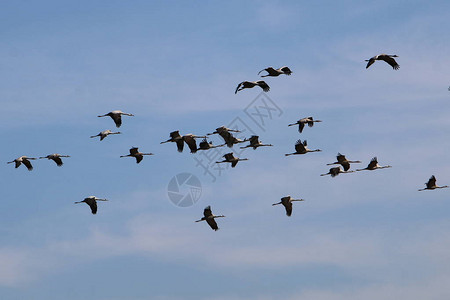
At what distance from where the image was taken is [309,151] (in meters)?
76.4

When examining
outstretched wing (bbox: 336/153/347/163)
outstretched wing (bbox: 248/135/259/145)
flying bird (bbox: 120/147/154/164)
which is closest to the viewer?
outstretched wing (bbox: 336/153/347/163)

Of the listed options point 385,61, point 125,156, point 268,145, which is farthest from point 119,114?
point 385,61

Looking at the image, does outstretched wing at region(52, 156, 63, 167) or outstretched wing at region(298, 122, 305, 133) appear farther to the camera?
outstretched wing at region(52, 156, 63, 167)

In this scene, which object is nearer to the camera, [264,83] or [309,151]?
[264,83]

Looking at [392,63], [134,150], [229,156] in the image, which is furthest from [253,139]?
[392,63]

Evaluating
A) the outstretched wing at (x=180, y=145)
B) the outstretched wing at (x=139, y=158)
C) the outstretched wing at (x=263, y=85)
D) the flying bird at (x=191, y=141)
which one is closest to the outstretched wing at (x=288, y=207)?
the flying bird at (x=191, y=141)

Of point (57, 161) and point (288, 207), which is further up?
point (57, 161)

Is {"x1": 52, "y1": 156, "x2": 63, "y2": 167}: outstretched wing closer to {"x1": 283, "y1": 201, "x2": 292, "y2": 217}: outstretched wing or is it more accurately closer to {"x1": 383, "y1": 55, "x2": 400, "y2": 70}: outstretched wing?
{"x1": 283, "y1": 201, "x2": 292, "y2": 217}: outstretched wing

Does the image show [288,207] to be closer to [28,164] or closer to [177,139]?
[177,139]

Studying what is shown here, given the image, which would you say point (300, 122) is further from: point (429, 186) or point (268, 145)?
point (429, 186)

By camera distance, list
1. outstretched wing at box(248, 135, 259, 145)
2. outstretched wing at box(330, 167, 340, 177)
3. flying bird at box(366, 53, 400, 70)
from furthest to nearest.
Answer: outstretched wing at box(248, 135, 259, 145) → outstretched wing at box(330, 167, 340, 177) → flying bird at box(366, 53, 400, 70)

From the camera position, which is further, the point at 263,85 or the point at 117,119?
the point at 117,119

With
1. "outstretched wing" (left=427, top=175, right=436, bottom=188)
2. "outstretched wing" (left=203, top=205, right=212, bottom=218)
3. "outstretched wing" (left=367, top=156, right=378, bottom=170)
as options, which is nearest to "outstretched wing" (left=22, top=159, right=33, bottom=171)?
"outstretched wing" (left=203, top=205, right=212, bottom=218)

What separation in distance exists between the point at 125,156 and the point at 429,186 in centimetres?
2109
